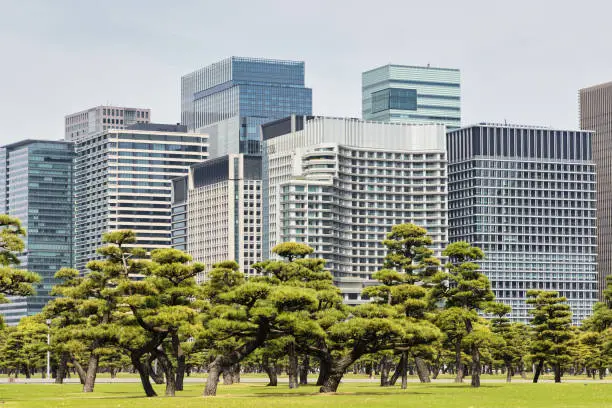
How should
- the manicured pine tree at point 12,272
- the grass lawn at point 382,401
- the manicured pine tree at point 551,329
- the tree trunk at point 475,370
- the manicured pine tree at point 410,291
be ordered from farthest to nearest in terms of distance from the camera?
the manicured pine tree at point 551,329 → the tree trunk at point 475,370 → the manicured pine tree at point 410,291 → the manicured pine tree at point 12,272 → the grass lawn at point 382,401

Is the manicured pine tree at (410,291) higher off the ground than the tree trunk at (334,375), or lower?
higher

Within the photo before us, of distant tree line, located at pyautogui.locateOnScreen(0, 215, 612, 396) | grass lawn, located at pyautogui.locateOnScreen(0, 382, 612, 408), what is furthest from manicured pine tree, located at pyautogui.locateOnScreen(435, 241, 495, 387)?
grass lawn, located at pyautogui.locateOnScreen(0, 382, 612, 408)

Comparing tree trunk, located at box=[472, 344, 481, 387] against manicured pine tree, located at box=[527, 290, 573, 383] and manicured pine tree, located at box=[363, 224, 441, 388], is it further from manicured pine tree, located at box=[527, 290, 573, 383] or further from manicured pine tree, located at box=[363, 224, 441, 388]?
manicured pine tree, located at box=[527, 290, 573, 383]

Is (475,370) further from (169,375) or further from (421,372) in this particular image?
(169,375)

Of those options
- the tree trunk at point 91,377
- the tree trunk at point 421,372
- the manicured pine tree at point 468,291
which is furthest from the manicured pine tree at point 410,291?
the tree trunk at point 91,377

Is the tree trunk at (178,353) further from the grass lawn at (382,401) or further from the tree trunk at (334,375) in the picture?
the tree trunk at (334,375)

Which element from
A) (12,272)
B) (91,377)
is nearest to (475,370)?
(91,377)

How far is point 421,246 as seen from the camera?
121812mm

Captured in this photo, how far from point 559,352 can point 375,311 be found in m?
41.6

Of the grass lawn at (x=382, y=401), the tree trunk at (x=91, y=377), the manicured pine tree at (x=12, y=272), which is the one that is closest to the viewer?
the grass lawn at (x=382, y=401)

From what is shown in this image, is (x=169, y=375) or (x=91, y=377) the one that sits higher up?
(x=169, y=375)

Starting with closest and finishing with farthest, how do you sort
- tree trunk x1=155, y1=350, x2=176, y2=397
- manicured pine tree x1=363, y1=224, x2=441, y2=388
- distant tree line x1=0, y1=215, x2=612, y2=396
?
distant tree line x1=0, y1=215, x2=612, y2=396, tree trunk x1=155, y1=350, x2=176, y2=397, manicured pine tree x1=363, y1=224, x2=441, y2=388

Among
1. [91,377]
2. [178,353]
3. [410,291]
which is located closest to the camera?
[178,353]

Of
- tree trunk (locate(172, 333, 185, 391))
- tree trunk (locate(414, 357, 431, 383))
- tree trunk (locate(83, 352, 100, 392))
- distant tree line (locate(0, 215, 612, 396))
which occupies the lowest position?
tree trunk (locate(414, 357, 431, 383))
